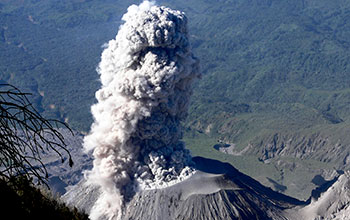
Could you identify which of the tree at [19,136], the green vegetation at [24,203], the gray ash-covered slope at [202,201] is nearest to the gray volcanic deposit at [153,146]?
the gray ash-covered slope at [202,201]

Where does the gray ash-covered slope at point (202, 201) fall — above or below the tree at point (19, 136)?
below

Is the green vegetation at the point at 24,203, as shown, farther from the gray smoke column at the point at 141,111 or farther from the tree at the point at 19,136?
the gray smoke column at the point at 141,111

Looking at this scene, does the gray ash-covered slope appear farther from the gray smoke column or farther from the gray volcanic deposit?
the gray smoke column

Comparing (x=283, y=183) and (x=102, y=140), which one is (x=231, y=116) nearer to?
(x=283, y=183)

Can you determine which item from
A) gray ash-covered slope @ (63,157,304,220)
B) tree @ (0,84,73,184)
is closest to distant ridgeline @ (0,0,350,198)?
gray ash-covered slope @ (63,157,304,220)

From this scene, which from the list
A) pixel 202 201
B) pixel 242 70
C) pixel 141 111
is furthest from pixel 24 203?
pixel 242 70

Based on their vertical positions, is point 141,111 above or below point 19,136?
below

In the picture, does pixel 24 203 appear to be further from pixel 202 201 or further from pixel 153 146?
pixel 153 146
